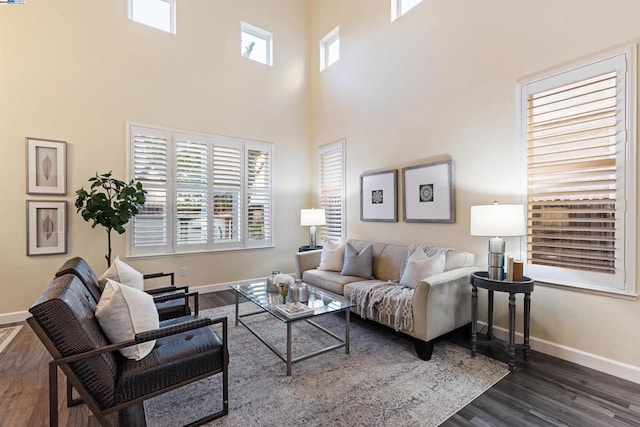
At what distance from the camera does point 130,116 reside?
4277 mm

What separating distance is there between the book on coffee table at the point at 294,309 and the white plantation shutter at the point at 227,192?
8.93ft

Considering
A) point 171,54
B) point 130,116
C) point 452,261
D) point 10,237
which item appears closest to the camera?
point 452,261

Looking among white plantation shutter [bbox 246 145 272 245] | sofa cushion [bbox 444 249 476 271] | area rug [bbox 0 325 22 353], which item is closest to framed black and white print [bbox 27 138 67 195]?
area rug [bbox 0 325 22 353]

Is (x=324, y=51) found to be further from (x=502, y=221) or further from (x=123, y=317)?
(x=123, y=317)

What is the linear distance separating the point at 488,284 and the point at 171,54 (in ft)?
17.2

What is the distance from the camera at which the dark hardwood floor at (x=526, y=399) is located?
1902 millimetres

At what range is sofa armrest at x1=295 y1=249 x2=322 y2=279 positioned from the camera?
4.46m

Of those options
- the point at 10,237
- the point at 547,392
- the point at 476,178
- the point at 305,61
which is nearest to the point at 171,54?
the point at 305,61

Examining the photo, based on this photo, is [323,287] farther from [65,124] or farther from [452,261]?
[65,124]

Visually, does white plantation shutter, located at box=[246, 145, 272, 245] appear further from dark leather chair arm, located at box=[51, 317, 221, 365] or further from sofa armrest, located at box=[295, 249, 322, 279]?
dark leather chair arm, located at box=[51, 317, 221, 365]

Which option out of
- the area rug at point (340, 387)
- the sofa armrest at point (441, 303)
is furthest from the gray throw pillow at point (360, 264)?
the sofa armrest at point (441, 303)

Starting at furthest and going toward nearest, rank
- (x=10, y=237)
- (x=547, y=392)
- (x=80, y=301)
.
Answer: (x=10, y=237) < (x=547, y=392) < (x=80, y=301)

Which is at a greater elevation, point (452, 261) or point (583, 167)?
point (583, 167)

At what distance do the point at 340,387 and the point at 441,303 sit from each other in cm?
117
